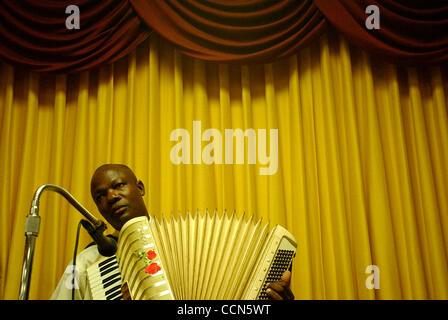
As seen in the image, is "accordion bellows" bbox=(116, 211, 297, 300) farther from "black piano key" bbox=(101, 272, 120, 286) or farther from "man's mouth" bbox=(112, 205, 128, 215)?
"man's mouth" bbox=(112, 205, 128, 215)

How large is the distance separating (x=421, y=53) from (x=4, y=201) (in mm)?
2413

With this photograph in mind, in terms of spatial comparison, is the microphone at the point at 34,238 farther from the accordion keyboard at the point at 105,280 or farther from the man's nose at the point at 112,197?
the man's nose at the point at 112,197

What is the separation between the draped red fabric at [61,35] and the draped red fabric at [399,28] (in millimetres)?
1111

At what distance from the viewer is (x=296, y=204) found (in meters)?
2.52

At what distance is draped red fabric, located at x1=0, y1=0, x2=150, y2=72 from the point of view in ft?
8.75

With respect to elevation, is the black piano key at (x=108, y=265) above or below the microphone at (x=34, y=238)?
below

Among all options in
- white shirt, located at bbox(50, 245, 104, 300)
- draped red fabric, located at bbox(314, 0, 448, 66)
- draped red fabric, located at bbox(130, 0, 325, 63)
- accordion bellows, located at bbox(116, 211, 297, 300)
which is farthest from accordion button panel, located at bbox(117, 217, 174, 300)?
draped red fabric, located at bbox(314, 0, 448, 66)

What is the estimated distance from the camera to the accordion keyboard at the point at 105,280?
5.13 feet

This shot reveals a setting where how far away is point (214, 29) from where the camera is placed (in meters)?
2.64

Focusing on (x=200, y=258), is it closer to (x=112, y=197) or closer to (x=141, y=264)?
(x=141, y=264)

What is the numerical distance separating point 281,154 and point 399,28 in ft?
3.11

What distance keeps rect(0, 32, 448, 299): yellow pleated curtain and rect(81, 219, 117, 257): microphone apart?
831 mm

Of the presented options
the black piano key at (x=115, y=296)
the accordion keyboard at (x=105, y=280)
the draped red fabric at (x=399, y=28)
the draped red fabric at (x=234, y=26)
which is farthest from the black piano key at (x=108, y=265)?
the draped red fabric at (x=399, y=28)
